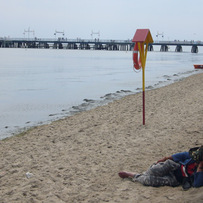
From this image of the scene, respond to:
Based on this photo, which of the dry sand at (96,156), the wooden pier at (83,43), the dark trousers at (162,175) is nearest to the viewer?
the dark trousers at (162,175)

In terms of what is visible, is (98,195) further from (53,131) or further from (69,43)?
(69,43)

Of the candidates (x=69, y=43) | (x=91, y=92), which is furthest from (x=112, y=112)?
(x=69, y=43)

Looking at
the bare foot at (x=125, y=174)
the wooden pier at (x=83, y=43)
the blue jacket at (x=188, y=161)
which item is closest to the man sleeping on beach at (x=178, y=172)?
the blue jacket at (x=188, y=161)

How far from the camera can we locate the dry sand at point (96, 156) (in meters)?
4.21

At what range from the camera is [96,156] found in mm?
5820

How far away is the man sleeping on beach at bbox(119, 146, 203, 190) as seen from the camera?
3.70 m

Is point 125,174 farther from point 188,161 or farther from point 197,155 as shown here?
point 197,155

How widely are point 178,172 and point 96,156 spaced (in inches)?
78.1

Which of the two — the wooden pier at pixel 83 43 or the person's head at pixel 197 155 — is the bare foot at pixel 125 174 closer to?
the person's head at pixel 197 155

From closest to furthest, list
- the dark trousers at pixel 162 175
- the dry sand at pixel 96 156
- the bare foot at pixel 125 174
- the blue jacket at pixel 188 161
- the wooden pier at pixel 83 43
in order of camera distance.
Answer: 1. the blue jacket at pixel 188 161
2. the dark trousers at pixel 162 175
3. the dry sand at pixel 96 156
4. the bare foot at pixel 125 174
5. the wooden pier at pixel 83 43

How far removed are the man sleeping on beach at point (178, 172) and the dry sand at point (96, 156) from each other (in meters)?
0.09

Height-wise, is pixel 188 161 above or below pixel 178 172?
above

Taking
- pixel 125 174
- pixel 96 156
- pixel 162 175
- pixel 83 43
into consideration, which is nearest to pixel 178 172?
pixel 162 175

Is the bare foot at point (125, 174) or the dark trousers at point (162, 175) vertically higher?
the dark trousers at point (162, 175)
